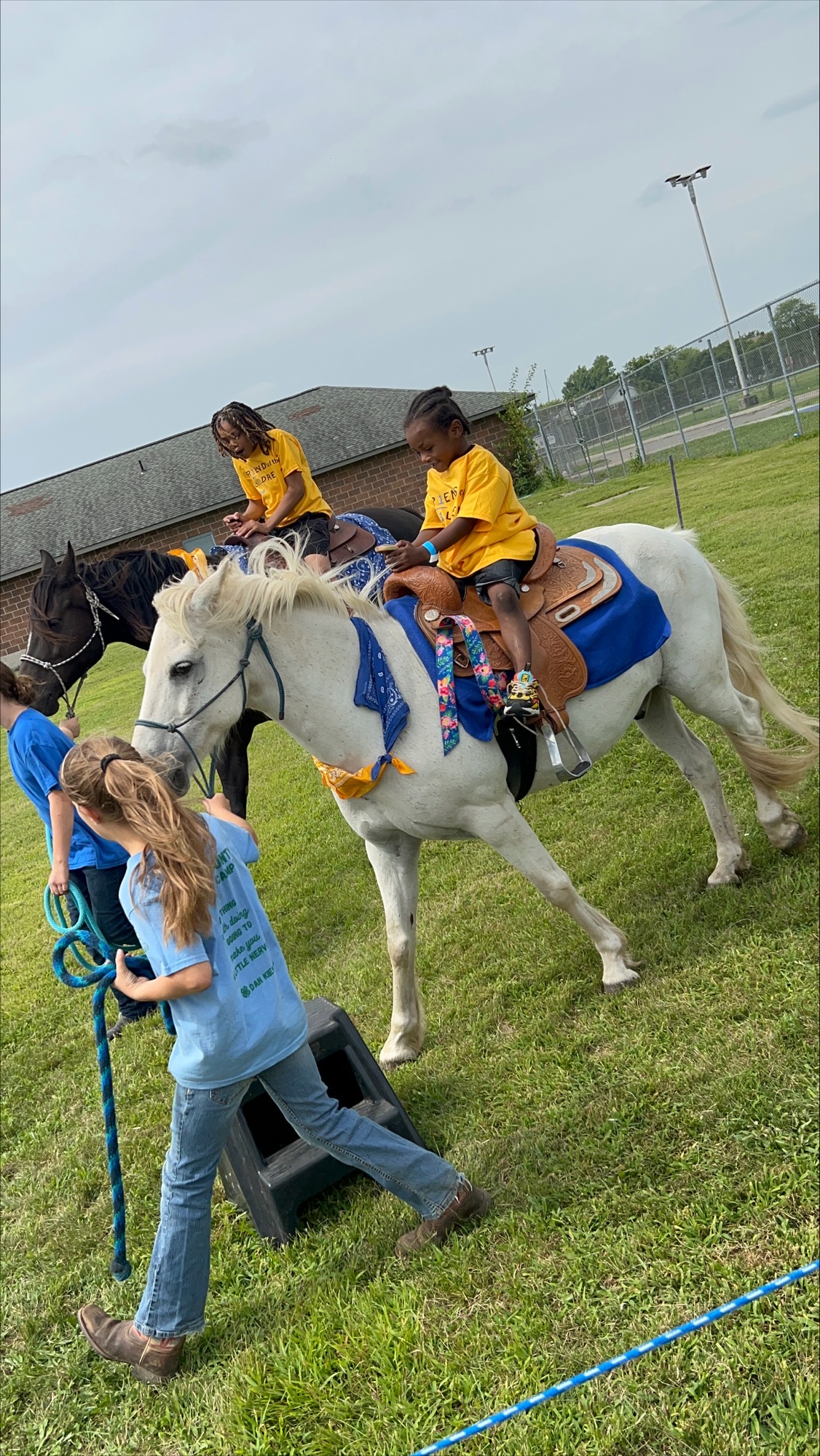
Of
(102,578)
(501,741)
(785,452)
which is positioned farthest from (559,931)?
(785,452)

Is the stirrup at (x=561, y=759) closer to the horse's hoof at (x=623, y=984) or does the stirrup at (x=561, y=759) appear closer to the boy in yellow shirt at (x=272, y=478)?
the horse's hoof at (x=623, y=984)

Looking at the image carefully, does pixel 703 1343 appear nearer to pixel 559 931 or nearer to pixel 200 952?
pixel 200 952

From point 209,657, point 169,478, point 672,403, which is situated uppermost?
point 169,478

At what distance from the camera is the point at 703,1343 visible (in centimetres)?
236

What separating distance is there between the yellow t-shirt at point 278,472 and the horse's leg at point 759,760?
7.98 ft

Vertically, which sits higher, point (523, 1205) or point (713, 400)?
point (713, 400)

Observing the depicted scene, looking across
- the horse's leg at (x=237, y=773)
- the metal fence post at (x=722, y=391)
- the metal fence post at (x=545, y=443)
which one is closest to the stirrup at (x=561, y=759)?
the horse's leg at (x=237, y=773)

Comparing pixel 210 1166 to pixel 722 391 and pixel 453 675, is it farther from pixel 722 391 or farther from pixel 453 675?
pixel 722 391

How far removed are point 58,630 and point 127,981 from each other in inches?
127

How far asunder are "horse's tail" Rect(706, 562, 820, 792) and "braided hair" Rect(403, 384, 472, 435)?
5.27 feet

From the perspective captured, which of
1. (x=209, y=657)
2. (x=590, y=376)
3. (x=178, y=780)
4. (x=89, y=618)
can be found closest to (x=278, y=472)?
(x=89, y=618)

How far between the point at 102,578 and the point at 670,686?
325 cm

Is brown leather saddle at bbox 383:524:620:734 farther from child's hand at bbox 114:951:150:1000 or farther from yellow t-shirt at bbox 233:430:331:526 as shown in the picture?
yellow t-shirt at bbox 233:430:331:526

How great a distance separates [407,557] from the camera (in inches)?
156
